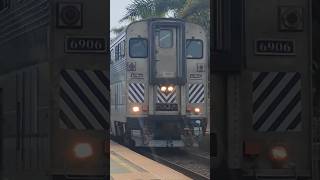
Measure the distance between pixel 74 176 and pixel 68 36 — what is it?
3.64 ft

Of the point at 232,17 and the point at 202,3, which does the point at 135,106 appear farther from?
the point at 202,3

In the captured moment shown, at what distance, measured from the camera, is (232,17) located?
4684 mm

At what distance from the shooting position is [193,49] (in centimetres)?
2219

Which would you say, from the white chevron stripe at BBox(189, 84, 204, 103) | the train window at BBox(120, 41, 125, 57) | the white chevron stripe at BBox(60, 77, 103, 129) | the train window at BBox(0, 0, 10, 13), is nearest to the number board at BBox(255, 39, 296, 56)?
the white chevron stripe at BBox(60, 77, 103, 129)

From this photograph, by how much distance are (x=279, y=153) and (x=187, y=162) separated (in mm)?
14501

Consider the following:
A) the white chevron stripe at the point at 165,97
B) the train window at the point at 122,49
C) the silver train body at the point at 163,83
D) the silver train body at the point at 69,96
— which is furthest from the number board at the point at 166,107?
the silver train body at the point at 69,96

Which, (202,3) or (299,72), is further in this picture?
(202,3)

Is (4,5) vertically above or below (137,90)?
A: above

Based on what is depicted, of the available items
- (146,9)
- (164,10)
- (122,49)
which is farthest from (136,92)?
(164,10)

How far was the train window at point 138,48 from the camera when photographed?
21766 millimetres

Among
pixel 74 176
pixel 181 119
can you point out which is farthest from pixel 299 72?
pixel 181 119

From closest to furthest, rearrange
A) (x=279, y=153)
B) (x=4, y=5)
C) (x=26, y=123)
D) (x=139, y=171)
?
(x=279, y=153), (x=26, y=123), (x=4, y=5), (x=139, y=171)

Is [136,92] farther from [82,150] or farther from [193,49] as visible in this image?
[82,150]

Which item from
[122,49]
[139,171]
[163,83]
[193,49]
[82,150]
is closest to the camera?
[82,150]
